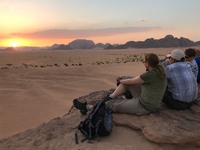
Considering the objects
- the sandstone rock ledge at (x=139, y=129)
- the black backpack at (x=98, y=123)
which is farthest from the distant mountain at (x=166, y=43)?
the black backpack at (x=98, y=123)

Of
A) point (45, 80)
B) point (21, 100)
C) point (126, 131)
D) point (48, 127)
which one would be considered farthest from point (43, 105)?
point (126, 131)

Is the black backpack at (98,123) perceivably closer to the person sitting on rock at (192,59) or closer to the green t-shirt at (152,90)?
the green t-shirt at (152,90)

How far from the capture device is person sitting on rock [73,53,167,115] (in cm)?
622

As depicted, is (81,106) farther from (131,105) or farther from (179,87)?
(179,87)

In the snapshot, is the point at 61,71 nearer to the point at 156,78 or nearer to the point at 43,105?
the point at 43,105

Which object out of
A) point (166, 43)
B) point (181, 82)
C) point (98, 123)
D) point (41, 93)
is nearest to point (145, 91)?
point (181, 82)

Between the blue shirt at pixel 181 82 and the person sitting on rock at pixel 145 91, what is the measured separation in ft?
1.13

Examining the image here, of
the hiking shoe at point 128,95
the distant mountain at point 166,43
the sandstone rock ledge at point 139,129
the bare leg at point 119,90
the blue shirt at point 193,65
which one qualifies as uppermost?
the blue shirt at point 193,65

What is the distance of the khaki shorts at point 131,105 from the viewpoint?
254 inches

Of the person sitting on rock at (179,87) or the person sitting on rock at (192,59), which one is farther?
the person sitting on rock at (192,59)

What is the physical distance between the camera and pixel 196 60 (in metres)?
7.73

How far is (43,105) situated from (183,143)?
8045mm

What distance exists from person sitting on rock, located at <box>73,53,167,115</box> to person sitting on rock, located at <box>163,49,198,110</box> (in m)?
0.30

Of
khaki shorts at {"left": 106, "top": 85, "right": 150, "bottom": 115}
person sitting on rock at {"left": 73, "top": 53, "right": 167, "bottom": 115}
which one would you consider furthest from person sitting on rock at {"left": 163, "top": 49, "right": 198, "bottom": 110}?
khaki shorts at {"left": 106, "top": 85, "right": 150, "bottom": 115}
